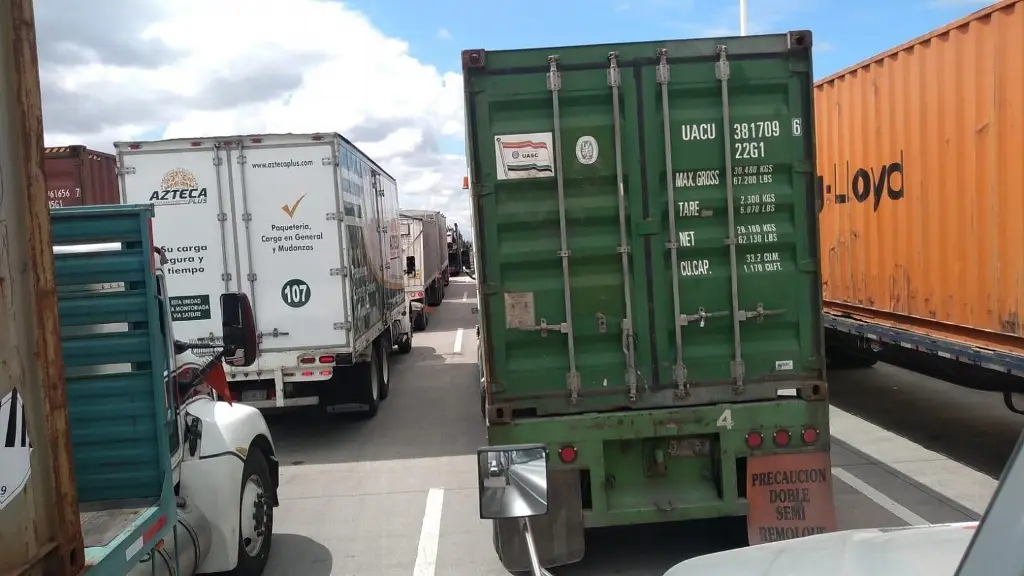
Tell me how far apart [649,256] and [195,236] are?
5.56m

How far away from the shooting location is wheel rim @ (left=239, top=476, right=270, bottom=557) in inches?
188

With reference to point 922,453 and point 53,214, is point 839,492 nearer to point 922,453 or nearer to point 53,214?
point 922,453

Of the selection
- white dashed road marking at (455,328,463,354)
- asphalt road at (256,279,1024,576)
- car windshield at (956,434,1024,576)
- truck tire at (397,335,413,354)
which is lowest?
asphalt road at (256,279,1024,576)

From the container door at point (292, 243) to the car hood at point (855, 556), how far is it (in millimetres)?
6609

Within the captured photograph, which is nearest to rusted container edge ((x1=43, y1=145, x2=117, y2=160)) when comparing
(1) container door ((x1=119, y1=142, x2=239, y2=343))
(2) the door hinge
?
(1) container door ((x1=119, y1=142, x2=239, y2=343))

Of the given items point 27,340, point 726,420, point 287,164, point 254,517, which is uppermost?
point 287,164

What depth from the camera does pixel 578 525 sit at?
462 cm

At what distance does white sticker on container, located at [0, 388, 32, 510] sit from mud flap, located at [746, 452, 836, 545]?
3.83 m

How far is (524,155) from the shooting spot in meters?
4.63

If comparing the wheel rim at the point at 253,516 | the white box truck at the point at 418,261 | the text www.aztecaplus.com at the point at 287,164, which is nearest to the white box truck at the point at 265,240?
the text www.aztecaplus.com at the point at 287,164

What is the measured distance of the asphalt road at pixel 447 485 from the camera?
5219mm

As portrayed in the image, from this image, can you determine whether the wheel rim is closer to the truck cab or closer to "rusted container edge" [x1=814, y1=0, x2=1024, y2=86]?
the truck cab

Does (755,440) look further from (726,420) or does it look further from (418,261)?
(418,261)

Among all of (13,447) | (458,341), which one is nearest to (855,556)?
(13,447)
